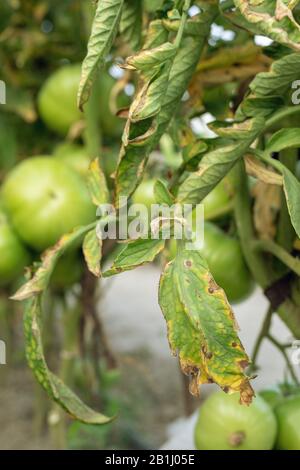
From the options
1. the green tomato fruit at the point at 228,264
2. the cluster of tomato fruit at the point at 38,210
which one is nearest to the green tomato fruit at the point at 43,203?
the cluster of tomato fruit at the point at 38,210

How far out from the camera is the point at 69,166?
0.96 meters

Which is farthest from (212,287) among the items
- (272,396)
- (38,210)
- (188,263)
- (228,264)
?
(38,210)

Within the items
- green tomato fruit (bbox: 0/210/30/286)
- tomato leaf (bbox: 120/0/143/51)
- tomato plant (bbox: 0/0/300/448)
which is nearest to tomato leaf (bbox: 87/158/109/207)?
tomato plant (bbox: 0/0/300/448)

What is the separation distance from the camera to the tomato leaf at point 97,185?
0.53 metres

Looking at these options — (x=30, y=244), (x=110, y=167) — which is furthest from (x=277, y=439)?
(x=110, y=167)

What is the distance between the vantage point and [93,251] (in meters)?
0.50

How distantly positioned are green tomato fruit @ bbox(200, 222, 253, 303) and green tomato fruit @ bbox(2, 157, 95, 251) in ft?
0.85

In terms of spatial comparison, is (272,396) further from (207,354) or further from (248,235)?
(207,354)

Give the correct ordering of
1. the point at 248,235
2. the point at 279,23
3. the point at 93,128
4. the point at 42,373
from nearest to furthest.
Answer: the point at 279,23 → the point at 42,373 → the point at 248,235 → the point at 93,128

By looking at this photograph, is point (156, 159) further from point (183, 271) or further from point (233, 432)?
point (183, 271)

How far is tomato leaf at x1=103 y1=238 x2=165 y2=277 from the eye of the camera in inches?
16.2

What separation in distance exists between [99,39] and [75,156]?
0.62 meters

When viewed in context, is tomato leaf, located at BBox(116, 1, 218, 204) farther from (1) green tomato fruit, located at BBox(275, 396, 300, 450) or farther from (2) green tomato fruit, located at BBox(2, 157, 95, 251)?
(2) green tomato fruit, located at BBox(2, 157, 95, 251)

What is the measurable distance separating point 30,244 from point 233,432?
39 cm
